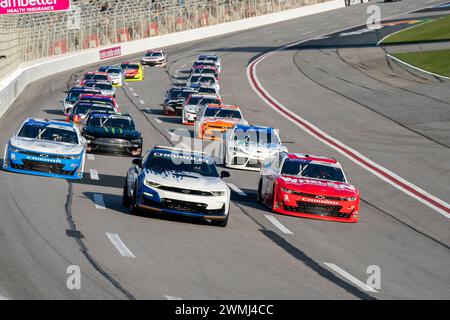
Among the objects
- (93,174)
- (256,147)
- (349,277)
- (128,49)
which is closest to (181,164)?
(349,277)

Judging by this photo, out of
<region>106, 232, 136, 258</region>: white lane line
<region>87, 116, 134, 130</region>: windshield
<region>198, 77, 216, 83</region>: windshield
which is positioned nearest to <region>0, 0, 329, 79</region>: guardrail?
<region>198, 77, 216, 83</region>: windshield

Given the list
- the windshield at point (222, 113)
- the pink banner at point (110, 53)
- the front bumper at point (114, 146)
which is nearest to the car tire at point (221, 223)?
the front bumper at point (114, 146)

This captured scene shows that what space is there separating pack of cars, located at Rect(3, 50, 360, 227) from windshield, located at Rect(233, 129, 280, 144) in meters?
0.03

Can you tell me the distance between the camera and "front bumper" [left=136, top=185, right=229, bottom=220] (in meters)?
18.1

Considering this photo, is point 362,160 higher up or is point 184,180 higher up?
point 184,180

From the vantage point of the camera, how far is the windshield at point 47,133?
961 inches

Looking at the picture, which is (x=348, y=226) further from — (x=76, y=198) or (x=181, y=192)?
(x=76, y=198)

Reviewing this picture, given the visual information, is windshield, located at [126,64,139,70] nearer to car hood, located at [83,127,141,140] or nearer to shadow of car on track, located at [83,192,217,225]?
car hood, located at [83,127,141,140]

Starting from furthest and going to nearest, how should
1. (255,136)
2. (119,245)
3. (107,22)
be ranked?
(107,22)
(255,136)
(119,245)

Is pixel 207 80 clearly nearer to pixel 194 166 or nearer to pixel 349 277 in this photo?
pixel 194 166

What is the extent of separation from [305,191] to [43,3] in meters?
32.7

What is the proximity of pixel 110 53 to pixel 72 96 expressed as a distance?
42.8 m

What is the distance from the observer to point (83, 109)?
3684 cm
